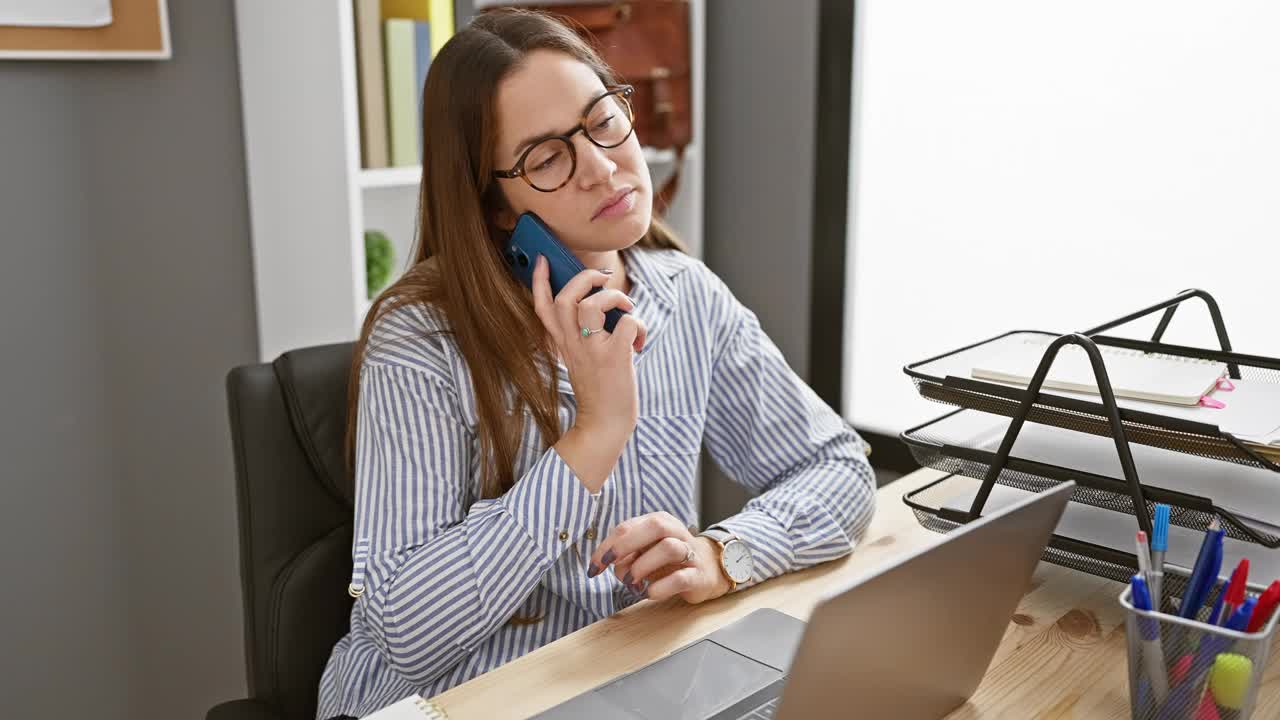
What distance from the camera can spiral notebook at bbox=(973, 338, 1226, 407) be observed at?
0.96 metres

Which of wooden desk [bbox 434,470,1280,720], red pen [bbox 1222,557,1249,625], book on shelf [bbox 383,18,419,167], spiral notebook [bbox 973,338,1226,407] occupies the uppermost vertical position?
book on shelf [bbox 383,18,419,167]

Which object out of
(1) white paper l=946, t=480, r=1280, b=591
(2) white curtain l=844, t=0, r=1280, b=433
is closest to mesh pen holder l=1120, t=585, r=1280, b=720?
(1) white paper l=946, t=480, r=1280, b=591

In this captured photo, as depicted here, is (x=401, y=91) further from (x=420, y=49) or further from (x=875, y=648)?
(x=875, y=648)

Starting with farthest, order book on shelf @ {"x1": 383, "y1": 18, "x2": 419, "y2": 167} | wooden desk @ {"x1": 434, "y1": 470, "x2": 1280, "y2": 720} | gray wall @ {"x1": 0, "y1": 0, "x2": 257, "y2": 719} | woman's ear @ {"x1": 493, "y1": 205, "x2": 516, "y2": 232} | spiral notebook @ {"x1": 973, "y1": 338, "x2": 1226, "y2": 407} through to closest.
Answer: book on shelf @ {"x1": 383, "y1": 18, "x2": 419, "y2": 167}, gray wall @ {"x1": 0, "y1": 0, "x2": 257, "y2": 719}, woman's ear @ {"x1": 493, "y1": 205, "x2": 516, "y2": 232}, spiral notebook @ {"x1": 973, "y1": 338, "x2": 1226, "y2": 407}, wooden desk @ {"x1": 434, "y1": 470, "x2": 1280, "y2": 720}

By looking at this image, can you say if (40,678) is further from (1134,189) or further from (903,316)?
(1134,189)

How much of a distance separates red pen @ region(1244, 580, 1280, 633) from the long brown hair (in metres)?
0.68

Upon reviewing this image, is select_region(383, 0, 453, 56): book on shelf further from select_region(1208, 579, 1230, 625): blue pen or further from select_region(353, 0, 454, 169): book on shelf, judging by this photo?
select_region(1208, 579, 1230, 625): blue pen

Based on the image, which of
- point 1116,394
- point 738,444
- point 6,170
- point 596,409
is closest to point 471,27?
point 596,409

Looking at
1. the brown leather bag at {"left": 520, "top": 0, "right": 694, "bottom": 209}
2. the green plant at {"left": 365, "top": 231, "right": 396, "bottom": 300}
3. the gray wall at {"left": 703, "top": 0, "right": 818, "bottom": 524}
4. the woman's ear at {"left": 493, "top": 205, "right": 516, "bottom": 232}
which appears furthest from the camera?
the gray wall at {"left": 703, "top": 0, "right": 818, "bottom": 524}

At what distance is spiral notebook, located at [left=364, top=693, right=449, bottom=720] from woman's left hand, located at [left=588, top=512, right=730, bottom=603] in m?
0.24

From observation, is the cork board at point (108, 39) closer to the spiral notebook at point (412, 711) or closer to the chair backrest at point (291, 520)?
the chair backrest at point (291, 520)

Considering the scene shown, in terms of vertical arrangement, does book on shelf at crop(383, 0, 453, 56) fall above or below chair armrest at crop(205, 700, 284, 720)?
above

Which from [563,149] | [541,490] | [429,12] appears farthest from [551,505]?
[429,12]

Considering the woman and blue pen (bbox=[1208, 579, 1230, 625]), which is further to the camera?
the woman
